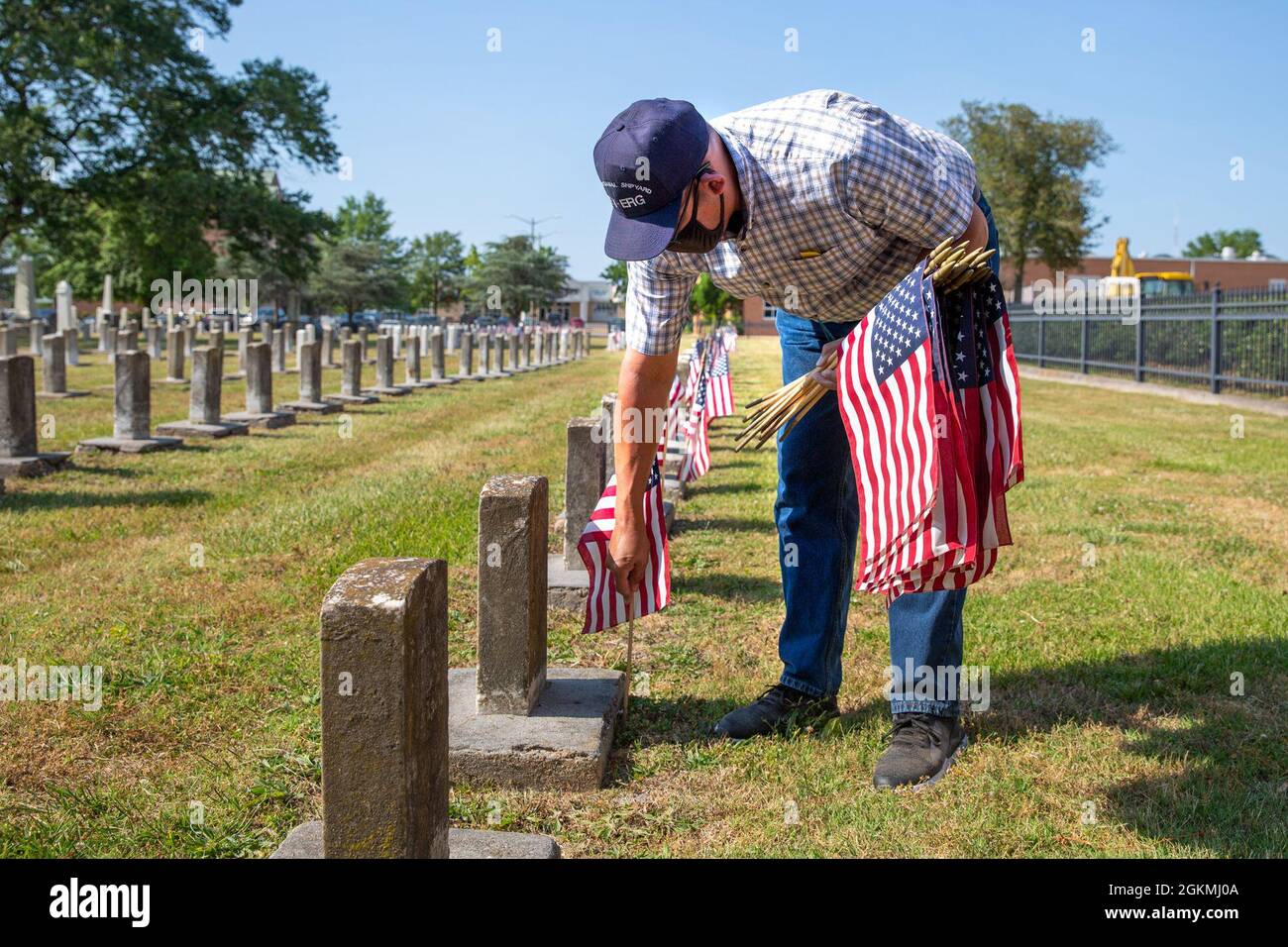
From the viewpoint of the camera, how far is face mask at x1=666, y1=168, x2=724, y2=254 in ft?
10.3

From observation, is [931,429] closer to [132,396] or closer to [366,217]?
[132,396]

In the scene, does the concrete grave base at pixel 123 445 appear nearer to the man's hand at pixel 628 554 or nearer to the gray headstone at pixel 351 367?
the gray headstone at pixel 351 367

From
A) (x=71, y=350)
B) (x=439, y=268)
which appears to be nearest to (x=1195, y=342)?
(x=71, y=350)

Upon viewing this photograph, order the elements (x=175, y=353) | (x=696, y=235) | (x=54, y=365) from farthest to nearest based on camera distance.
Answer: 1. (x=175, y=353)
2. (x=54, y=365)
3. (x=696, y=235)

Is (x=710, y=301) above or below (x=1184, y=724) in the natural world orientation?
above

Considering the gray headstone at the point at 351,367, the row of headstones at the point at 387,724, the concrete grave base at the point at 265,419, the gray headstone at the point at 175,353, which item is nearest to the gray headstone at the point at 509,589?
the row of headstones at the point at 387,724

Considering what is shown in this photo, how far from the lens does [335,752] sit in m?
2.37

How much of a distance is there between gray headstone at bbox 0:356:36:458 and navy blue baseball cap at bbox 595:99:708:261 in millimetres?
8616

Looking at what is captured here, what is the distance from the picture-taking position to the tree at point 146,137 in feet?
116

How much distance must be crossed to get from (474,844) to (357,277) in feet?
243

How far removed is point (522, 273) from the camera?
79.5 meters

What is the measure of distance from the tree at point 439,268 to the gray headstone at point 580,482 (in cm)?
9274

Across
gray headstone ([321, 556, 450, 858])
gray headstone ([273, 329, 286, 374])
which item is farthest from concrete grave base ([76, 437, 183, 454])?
gray headstone ([273, 329, 286, 374])

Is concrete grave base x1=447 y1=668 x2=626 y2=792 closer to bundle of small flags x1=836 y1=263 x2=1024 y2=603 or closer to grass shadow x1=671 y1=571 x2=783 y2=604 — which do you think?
bundle of small flags x1=836 y1=263 x2=1024 y2=603
